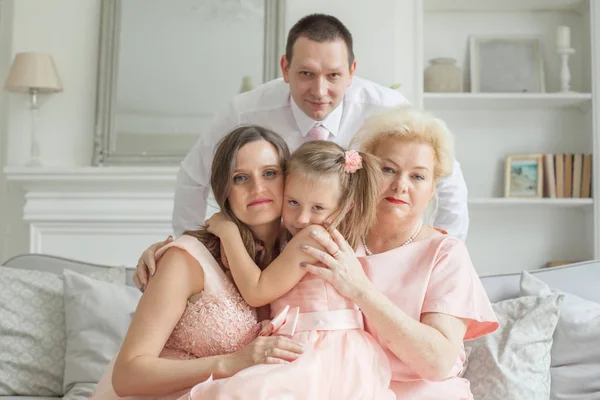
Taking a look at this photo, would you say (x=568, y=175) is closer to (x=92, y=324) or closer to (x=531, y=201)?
(x=531, y=201)

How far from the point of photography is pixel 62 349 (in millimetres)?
2703

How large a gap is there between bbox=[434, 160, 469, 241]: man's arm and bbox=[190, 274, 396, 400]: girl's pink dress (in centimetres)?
112

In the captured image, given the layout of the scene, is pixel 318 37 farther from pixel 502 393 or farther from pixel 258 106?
pixel 502 393

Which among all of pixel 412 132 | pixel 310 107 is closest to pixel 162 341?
pixel 412 132

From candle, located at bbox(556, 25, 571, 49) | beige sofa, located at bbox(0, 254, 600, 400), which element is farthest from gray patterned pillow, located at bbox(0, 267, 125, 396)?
candle, located at bbox(556, 25, 571, 49)

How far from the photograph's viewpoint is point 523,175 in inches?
166

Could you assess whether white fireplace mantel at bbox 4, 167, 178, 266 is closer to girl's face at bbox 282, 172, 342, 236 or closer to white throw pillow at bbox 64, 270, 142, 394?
white throw pillow at bbox 64, 270, 142, 394

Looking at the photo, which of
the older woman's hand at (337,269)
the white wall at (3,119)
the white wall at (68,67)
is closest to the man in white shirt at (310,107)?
the older woman's hand at (337,269)

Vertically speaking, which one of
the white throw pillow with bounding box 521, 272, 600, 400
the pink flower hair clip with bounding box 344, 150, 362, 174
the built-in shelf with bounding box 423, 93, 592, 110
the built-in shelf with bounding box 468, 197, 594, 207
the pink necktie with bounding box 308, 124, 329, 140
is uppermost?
the built-in shelf with bounding box 423, 93, 592, 110

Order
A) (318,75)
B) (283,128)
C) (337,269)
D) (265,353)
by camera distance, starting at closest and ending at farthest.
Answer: (265,353) < (337,269) < (318,75) < (283,128)

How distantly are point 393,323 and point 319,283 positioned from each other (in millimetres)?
188

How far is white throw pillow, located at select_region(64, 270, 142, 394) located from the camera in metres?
2.61

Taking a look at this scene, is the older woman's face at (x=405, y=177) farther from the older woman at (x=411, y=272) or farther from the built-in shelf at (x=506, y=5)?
the built-in shelf at (x=506, y=5)

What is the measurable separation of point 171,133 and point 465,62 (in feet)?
5.81
